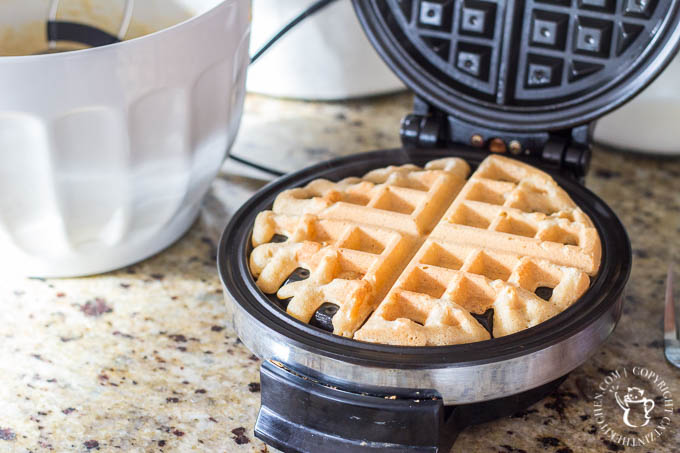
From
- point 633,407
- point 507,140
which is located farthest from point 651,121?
point 633,407

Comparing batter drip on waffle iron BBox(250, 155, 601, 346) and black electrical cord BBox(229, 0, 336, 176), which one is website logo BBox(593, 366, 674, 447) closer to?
batter drip on waffle iron BBox(250, 155, 601, 346)

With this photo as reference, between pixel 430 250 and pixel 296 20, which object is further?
pixel 296 20

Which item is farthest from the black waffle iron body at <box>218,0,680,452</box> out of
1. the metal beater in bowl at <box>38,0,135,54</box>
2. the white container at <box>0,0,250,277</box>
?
the metal beater in bowl at <box>38,0,135,54</box>

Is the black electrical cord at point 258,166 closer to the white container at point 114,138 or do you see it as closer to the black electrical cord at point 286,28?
the black electrical cord at point 286,28

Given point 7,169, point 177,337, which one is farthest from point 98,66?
point 177,337

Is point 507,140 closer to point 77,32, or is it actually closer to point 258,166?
point 258,166

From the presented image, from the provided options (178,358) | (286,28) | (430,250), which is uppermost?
(286,28)

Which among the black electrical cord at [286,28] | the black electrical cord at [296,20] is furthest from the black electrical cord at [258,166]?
the black electrical cord at [296,20]
